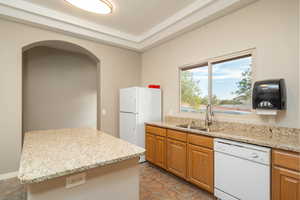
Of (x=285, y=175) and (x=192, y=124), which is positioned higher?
(x=192, y=124)

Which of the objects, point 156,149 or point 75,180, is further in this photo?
point 156,149

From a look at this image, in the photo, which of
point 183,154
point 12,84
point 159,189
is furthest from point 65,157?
point 12,84

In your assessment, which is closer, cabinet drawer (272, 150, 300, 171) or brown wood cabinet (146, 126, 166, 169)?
cabinet drawer (272, 150, 300, 171)

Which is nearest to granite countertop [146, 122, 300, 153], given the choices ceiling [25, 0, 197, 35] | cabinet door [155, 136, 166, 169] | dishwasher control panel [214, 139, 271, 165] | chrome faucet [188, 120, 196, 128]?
dishwasher control panel [214, 139, 271, 165]

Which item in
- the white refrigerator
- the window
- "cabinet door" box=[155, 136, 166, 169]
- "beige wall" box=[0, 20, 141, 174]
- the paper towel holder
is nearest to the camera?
the paper towel holder

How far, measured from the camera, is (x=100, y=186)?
119 cm

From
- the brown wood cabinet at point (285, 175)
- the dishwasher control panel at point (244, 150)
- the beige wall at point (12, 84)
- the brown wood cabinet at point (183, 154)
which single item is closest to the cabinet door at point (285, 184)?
the brown wood cabinet at point (285, 175)

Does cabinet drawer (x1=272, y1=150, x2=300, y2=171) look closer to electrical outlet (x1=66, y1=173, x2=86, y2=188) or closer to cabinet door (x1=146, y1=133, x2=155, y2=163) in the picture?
electrical outlet (x1=66, y1=173, x2=86, y2=188)

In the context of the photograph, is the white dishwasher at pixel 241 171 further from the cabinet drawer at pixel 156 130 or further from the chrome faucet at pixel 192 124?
the cabinet drawer at pixel 156 130

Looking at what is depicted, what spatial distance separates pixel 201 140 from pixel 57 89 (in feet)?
14.6

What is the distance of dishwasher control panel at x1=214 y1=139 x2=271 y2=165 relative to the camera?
1551 mm

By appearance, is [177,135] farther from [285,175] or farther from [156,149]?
[285,175]

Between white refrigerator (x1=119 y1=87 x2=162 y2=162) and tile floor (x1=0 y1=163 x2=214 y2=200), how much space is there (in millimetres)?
825

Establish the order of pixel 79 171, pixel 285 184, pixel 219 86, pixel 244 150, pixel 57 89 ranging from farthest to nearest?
pixel 57 89
pixel 219 86
pixel 244 150
pixel 285 184
pixel 79 171
